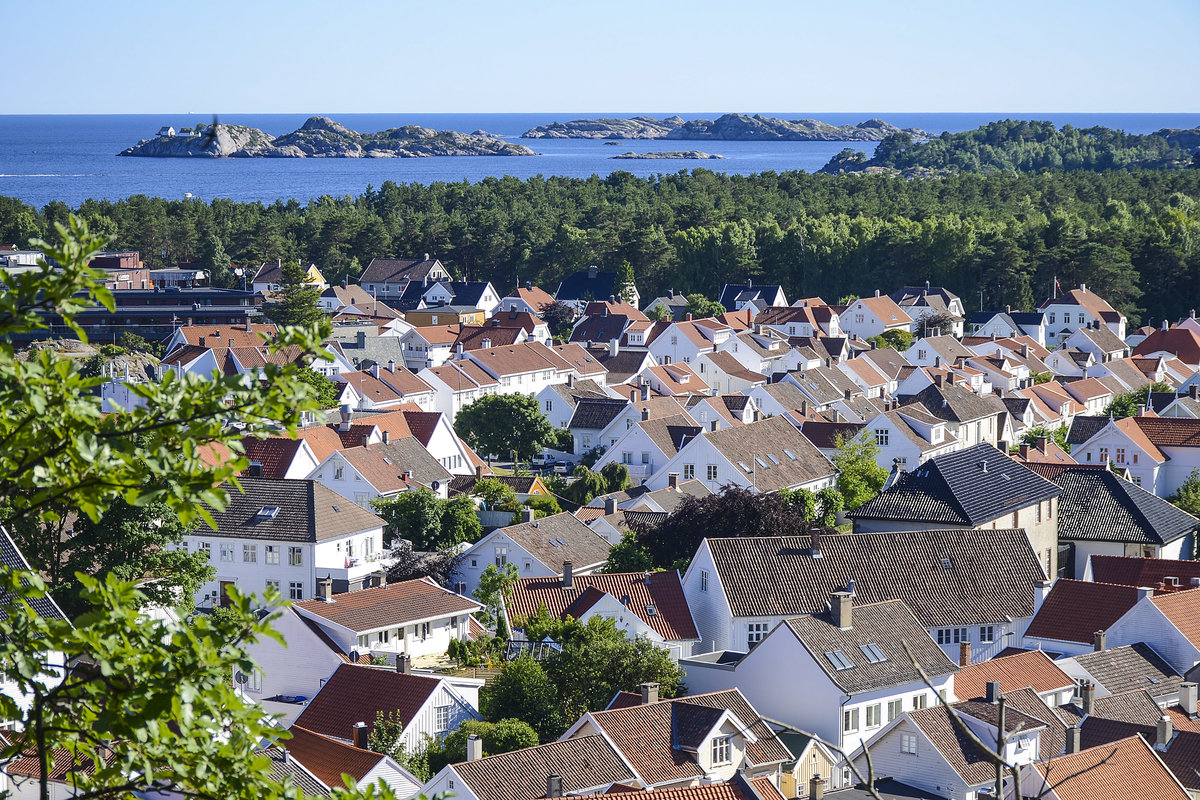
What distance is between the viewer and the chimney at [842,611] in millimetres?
26234

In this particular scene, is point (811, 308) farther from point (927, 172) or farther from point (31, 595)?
point (927, 172)

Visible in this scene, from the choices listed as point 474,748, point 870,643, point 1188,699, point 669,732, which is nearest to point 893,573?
point 870,643

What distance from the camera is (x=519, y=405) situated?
157 feet

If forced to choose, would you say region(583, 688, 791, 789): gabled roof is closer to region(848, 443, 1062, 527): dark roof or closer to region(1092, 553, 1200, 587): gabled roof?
region(1092, 553, 1200, 587): gabled roof

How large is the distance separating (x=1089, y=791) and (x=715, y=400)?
98.3 feet

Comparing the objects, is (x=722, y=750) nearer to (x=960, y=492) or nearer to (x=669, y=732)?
(x=669, y=732)

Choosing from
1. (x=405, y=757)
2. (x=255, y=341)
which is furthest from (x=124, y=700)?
(x=255, y=341)

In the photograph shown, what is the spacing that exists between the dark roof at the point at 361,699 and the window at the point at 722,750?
4.43 meters

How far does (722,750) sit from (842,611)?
200 inches

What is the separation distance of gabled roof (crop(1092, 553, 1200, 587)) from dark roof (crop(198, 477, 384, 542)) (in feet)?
53.1

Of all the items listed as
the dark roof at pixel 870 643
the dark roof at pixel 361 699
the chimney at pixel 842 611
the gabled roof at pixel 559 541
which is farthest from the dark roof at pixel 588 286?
the dark roof at pixel 361 699

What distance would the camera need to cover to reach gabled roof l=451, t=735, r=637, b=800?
1948 cm

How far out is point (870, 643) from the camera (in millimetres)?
26172

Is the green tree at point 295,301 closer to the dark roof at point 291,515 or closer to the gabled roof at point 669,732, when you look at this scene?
the dark roof at point 291,515
